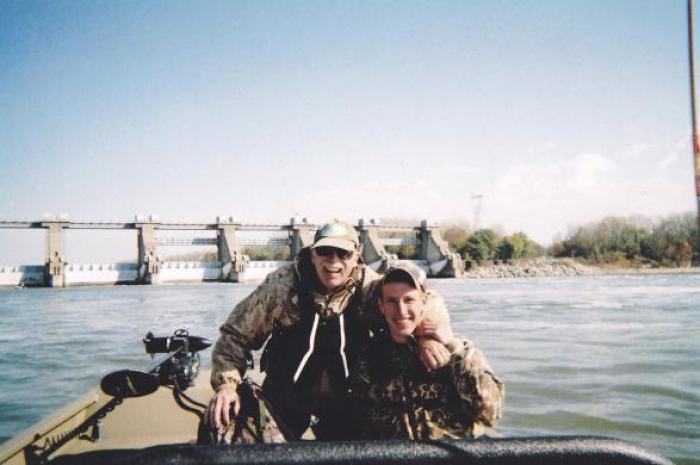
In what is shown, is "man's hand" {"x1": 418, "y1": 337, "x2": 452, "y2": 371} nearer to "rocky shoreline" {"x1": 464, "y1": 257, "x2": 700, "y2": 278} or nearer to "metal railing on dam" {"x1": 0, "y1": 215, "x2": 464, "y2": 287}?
"metal railing on dam" {"x1": 0, "y1": 215, "x2": 464, "y2": 287}

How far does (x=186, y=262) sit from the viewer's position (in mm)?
51969

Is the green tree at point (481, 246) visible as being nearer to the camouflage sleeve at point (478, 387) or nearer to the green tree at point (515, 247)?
the green tree at point (515, 247)

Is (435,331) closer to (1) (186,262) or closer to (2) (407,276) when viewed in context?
(2) (407,276)

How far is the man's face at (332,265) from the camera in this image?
107 inches

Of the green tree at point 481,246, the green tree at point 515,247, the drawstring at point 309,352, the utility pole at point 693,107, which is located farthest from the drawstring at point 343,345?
the green tree at point 515,247

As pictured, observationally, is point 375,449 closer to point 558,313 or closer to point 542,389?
point 542,389

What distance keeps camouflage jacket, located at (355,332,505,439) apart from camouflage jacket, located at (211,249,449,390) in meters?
0.32

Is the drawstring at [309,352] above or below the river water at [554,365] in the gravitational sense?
above

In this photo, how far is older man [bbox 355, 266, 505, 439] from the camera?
2.10 m

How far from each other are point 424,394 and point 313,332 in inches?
28.8

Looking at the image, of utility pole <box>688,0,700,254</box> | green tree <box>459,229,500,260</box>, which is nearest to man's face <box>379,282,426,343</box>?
utility pole <box>688,0,700,254</box>

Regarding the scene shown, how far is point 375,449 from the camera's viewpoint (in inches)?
32.9

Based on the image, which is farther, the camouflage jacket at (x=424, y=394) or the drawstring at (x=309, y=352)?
the drawstring at (x=309, y=352)

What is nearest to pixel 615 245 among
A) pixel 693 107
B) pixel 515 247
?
pixel 515 247
